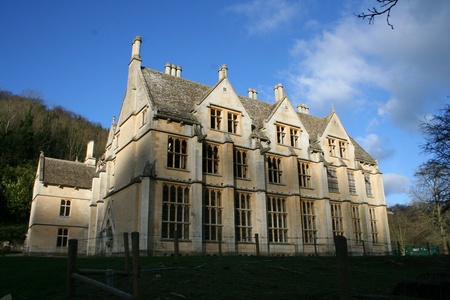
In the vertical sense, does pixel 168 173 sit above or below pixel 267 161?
below

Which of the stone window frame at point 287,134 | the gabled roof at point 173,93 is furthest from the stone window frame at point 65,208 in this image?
the stone window frame at point 287,134

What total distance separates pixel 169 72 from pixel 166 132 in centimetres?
959

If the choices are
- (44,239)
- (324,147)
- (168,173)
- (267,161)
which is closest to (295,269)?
(168,173)

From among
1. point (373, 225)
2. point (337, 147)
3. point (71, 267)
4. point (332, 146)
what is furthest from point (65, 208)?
point (71, 267)

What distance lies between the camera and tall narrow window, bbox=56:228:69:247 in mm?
39438

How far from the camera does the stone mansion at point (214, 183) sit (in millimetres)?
25750

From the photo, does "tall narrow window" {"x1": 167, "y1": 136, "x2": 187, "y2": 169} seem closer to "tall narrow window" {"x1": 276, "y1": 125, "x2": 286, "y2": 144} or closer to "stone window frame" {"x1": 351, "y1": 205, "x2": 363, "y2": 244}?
"tall narrow window" {"x1": 276, "y1": 125, "x2": 286, "y2": 144}

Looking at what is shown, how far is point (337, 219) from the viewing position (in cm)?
3516

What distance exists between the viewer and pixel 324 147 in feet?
122

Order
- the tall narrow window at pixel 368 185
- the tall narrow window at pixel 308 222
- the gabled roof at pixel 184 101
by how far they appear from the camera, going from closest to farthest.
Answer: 1. the gabled roof at pixel 184 101
2. the tall narrow window at pixel 308 222
3. the tall narrow window at pixel 368 185

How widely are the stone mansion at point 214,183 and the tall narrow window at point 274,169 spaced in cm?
9

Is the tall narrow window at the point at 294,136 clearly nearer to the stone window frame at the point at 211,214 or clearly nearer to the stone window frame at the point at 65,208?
the stone window frame at the point at 211,214

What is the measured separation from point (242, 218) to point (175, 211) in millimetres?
5666

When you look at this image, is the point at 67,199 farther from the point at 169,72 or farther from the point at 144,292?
the point at 144,292
